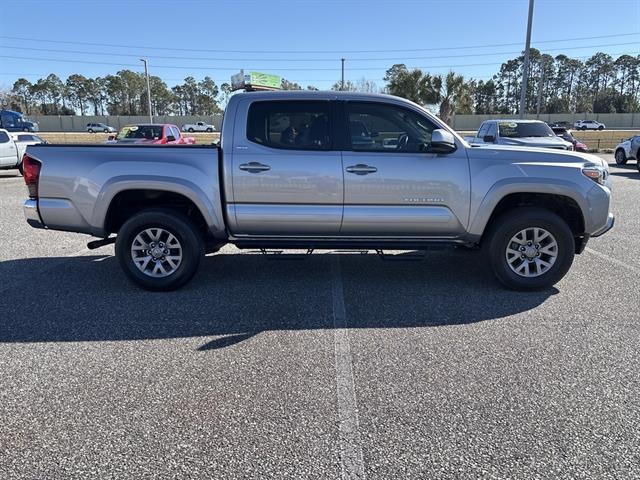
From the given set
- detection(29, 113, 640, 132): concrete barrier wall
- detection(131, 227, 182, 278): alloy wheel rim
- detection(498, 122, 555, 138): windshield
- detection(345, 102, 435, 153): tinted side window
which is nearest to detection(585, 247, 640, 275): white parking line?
detection(345, 102, 435, 153): tinted side window

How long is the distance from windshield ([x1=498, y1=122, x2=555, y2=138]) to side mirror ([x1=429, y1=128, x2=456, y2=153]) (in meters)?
11.7

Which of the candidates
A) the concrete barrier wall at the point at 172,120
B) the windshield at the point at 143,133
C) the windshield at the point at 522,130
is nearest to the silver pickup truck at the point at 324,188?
the windshield at the point at 522,130

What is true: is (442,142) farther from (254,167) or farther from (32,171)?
(32,171)

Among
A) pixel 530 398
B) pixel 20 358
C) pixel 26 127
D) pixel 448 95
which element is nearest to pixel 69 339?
pixel 20 358

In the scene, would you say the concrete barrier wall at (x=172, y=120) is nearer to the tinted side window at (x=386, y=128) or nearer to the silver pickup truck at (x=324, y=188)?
the silver pickup truck at (x=324, y=188)

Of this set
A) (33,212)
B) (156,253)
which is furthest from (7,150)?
(156,253)

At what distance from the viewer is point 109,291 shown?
5250 mm

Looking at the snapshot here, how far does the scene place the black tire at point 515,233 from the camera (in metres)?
5.06

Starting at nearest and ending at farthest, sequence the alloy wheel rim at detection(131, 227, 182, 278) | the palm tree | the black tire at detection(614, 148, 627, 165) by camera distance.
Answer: the alloy wheel rim at detection(131, 227, 182, 278)
the black tire at detection(614, 148, 627, 165)
the palm tree

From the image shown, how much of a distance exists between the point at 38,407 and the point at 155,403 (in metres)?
0.72

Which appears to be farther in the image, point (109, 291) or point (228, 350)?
point (109, 291)

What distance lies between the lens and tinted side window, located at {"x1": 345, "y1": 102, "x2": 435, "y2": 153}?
5.07 m

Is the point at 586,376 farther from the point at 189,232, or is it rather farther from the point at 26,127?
the point at 26,127

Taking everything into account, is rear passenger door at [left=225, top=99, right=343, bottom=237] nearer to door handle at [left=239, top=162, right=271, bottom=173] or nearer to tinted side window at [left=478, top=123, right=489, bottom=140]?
door handle at [left=239, top=162, right=271, bottom=173]
